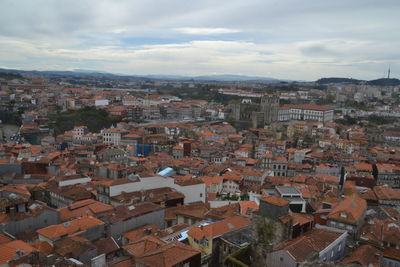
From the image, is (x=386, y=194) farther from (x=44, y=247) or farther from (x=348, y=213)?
(x=44, y=247)

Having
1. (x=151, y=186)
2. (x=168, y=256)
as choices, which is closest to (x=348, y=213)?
(x=168, y=256)

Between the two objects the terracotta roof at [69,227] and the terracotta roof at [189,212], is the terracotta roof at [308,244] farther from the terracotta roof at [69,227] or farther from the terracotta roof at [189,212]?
the terracotta roof at [69,227]

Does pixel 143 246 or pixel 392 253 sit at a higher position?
pixel 143 246

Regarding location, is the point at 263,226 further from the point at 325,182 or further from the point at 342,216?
the point at 325,182

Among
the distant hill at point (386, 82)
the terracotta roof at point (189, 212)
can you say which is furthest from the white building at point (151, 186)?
the distant hill at point (386, 82)

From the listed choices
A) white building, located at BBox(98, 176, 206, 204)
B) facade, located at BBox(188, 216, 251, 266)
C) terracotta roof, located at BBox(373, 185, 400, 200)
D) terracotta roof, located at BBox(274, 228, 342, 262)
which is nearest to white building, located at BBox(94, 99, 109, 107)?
white building, located at BBox(98, 176, 206, 204)

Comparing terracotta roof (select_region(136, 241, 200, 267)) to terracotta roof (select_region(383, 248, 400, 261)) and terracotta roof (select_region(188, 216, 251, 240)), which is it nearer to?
terracotta roof (select_region(188, 216, 251, 240))
